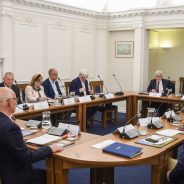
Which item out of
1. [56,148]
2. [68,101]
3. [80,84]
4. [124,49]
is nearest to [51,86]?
[80,84]

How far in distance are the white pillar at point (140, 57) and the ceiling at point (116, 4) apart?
21.3 inches

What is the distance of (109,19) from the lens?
721cm

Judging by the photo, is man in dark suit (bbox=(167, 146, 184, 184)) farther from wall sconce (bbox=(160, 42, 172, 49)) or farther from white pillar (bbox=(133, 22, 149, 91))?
wall sconce (bbox=(160, 42, 172, 49))

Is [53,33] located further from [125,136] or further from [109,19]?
[125,136]

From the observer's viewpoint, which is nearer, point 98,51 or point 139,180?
point 139,180

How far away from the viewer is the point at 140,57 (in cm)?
678

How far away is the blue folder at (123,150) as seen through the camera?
2.12m

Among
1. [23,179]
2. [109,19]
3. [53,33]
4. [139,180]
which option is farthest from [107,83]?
[23,179]

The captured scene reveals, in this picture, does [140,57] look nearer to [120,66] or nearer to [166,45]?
[120,66]

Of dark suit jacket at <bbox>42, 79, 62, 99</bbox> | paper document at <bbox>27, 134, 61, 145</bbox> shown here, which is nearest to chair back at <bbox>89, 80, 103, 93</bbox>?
dark suit jacket at <bbox>42, 79, 62, 99</bbox>

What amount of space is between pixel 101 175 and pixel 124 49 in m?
4.92

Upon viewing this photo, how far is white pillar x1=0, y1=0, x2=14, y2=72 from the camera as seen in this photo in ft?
17.0

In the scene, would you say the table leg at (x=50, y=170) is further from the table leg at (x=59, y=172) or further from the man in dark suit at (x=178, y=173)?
the man in dark suit at (x=178, y=173)

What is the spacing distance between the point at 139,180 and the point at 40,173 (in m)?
1.43
